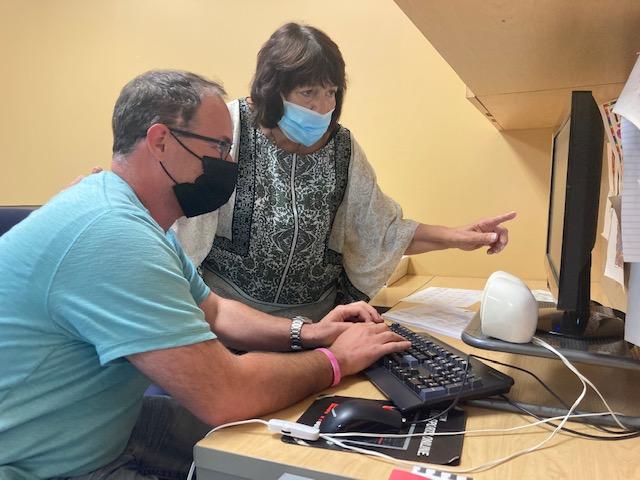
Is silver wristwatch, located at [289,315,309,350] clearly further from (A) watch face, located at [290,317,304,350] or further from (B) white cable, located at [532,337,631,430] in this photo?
(B) white cable, located at [532,337,631,430]

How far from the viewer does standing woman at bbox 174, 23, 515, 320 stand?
126 centimetres

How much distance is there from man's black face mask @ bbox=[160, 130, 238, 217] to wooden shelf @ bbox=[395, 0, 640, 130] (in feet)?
1.36

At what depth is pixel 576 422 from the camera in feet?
2.08

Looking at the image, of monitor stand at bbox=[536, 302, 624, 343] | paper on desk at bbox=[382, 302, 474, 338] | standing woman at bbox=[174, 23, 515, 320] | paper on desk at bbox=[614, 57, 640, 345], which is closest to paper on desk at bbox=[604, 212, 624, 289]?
monitor stand at bbox=[536, 302, 624, 343]

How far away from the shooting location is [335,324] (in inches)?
36.9

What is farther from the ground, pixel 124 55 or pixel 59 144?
pixel 124 55

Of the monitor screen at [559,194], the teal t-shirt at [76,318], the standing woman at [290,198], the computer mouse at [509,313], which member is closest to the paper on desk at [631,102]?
the monitor screen at [559,194]

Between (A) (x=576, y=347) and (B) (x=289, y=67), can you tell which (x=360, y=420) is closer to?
(A) (x=576, y=347)

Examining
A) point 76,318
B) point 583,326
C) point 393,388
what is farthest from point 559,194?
point 76,318

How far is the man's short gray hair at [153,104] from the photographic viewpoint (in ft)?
2.70

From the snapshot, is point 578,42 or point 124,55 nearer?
point 578,42

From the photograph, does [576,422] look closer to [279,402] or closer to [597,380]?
[597,380]

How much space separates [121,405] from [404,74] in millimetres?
1629

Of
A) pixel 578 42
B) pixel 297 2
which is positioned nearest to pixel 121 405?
pixel 578 42
